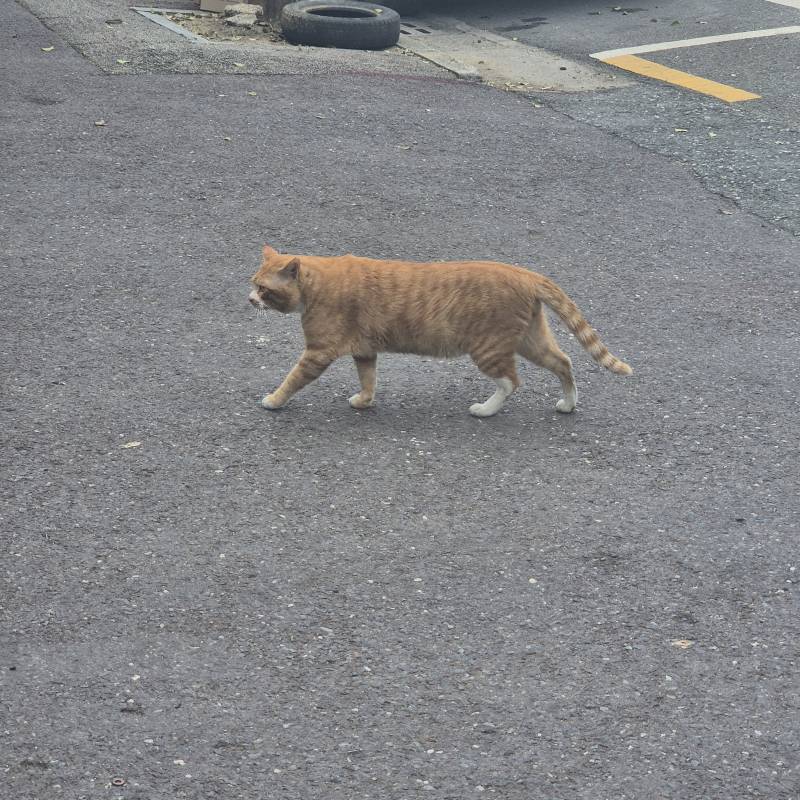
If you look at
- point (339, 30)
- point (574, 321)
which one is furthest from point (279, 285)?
point (339, 30)

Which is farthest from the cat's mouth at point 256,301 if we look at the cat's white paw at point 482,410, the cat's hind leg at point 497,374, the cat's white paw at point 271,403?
the cat's white paw at point 482,410

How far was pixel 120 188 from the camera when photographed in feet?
29.1

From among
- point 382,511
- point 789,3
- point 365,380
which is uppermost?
point 789,3

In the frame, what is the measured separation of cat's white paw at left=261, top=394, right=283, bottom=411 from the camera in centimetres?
603

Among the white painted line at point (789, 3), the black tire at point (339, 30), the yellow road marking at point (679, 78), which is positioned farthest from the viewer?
the white painted line at point (789, 3)

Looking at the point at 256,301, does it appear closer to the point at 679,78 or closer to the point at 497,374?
the point at 497,374

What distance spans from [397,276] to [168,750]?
2911mm

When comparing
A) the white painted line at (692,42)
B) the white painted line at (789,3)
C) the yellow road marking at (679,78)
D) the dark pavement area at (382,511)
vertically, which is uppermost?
the white painted line at (789,3)

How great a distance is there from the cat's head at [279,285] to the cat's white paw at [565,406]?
1.46m

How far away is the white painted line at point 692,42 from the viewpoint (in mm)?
13875

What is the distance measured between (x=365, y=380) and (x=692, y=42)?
10.0 m

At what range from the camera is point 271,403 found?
19.8 feet

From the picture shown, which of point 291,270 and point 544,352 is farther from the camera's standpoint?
point 544,352

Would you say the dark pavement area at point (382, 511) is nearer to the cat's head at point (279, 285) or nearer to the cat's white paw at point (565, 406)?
the cat's white paw at point (565, 406)
